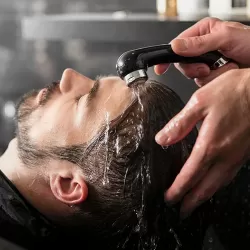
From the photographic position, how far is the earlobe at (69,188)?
1113 millimetres

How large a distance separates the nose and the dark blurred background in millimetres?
1048

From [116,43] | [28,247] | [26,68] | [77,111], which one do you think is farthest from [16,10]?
[28,247]

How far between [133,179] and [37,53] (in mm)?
1575

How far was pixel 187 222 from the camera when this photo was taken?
116cm

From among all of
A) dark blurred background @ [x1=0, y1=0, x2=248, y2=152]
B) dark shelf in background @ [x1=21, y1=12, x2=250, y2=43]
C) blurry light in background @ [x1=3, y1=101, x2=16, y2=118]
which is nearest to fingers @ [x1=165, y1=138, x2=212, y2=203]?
dark shelf in background @ [x1=21, y1=12, x2=250, y2=43]

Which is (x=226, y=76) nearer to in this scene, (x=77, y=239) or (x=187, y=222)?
(x=187, y=222)

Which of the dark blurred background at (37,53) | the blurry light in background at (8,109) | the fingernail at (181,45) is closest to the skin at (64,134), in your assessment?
the fingernail at (181,45)

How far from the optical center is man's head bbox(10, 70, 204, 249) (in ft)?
3.61

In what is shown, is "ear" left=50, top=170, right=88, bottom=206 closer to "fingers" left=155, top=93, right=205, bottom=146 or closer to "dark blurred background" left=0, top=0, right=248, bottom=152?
"fingers" left=155, top=93, right=205, bottom=146

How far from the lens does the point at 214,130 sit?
0.98 metres

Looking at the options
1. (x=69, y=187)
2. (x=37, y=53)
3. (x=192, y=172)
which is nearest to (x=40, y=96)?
(x=69, y=187)

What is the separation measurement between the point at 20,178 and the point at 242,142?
54 cm

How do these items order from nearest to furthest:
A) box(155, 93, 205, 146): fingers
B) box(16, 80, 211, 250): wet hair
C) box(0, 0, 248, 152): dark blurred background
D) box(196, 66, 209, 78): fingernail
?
box(155, 93, 205, 146): fingers, box(16, 80, 211, 250): wet hair, box(196, 66, 209, 78): fingernail, box(0, 0, 248, 152): dark blurred background

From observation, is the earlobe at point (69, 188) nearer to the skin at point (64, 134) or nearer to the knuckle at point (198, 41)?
the skin at point (64, 134)
